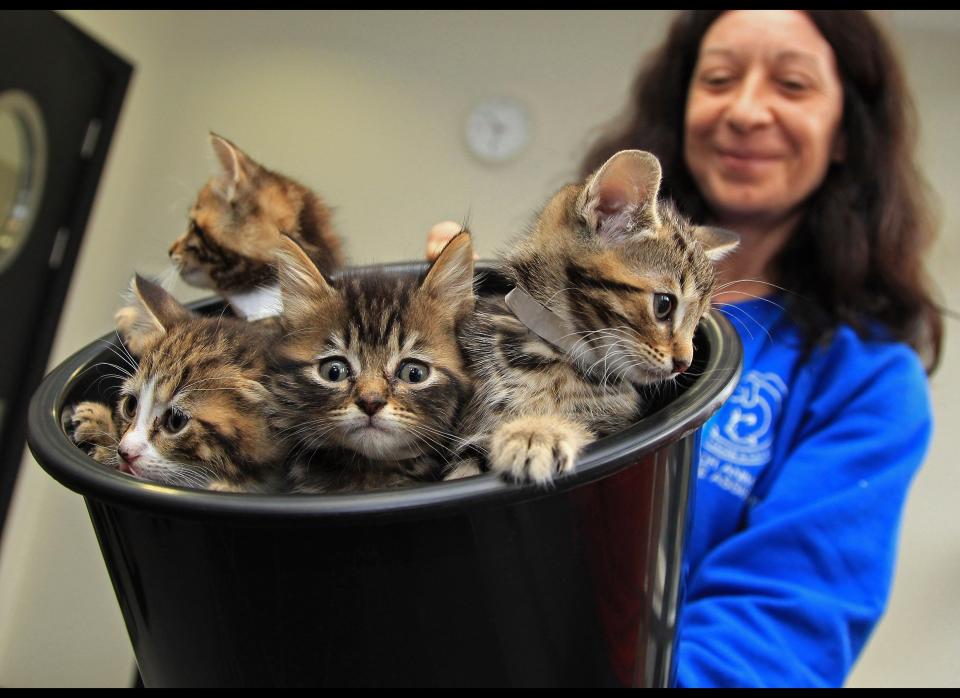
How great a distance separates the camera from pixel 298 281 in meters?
0.73

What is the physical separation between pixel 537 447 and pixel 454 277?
280mm

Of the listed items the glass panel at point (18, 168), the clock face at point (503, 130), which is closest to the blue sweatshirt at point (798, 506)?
the clock face at point (503, 130)

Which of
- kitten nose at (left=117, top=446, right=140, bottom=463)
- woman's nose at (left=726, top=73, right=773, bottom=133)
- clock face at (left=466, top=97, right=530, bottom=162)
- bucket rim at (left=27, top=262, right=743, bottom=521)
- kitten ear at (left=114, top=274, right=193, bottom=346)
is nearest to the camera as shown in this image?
bucket rim at (left=27, top=262, right=743, bottom=521)

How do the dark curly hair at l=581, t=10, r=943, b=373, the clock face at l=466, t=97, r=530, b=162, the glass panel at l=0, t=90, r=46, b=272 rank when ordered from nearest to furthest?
the dark curly hair at l=581, t=10, r=943, b=373, the glass panel at l=0, t=90, r=46, b=272, the clock face at l=466, t=97, r=530, b=162

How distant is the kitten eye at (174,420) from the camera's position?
26.6 inches

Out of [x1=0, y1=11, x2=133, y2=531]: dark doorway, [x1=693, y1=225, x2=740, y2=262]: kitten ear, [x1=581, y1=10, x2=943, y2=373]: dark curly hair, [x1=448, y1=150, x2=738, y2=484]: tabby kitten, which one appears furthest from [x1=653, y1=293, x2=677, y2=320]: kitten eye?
[x1=0, y1=11, x2=133, y2=531]: dark doorway

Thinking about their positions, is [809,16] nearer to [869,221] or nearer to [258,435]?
[869,221]

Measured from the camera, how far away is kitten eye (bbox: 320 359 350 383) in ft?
2.26

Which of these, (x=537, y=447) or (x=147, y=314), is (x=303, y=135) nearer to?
(x=147, y=314)

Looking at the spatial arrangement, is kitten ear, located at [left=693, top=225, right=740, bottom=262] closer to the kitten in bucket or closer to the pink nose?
the kitten in bucket

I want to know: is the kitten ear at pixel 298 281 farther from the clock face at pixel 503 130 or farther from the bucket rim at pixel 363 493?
the clock face at pixel 503 130

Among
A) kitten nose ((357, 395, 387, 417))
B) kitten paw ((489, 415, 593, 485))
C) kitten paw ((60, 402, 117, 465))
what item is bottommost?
kitten paw ((60, 402, 117, 465))

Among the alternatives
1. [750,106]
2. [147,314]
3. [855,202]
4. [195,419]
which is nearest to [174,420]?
[195,419]

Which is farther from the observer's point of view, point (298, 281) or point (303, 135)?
point (303, 135)
